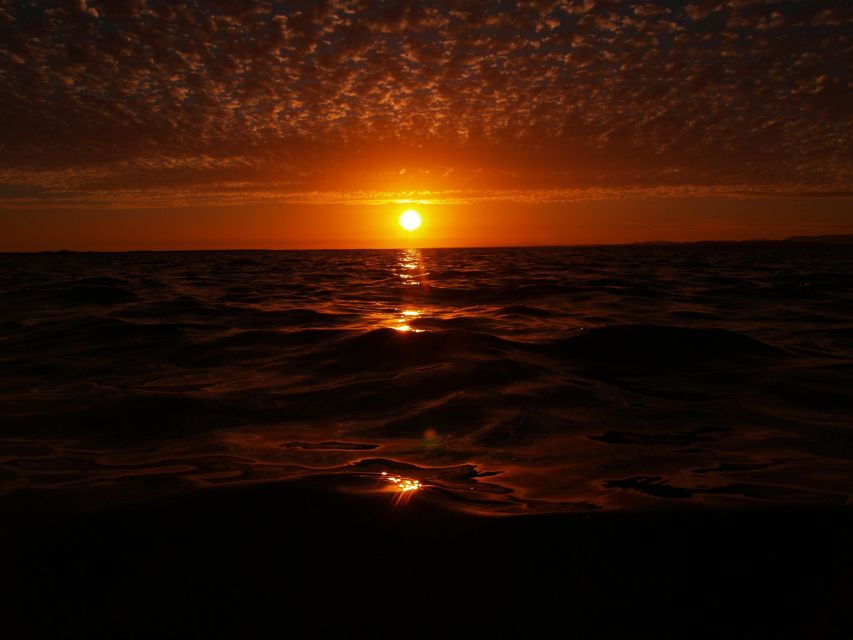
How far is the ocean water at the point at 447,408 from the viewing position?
9.16 ft

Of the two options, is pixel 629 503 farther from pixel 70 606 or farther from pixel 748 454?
pixel 70 606

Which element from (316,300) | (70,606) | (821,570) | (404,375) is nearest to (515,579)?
(821,570)

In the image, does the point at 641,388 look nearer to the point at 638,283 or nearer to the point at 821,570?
the point at 821,570

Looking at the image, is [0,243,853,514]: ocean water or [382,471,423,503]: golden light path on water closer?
[382,471,423,503]: golden light path on water

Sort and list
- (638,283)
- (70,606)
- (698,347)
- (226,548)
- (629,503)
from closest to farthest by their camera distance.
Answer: (70,606), (226,548), (629,503), (698,347), (638,283)

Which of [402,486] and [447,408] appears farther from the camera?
[447,408]

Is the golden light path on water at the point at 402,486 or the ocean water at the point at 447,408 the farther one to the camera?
the ocean water at the point at 447,408

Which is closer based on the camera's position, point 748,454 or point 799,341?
point 748,454

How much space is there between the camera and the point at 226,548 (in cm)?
211

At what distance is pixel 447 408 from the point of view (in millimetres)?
4230

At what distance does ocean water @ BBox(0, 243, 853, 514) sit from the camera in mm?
2791

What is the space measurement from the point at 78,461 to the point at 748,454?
13.6 feet

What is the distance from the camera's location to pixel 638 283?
16.2 m

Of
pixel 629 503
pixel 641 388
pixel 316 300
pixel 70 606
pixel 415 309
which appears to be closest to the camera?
pixel 70 606
